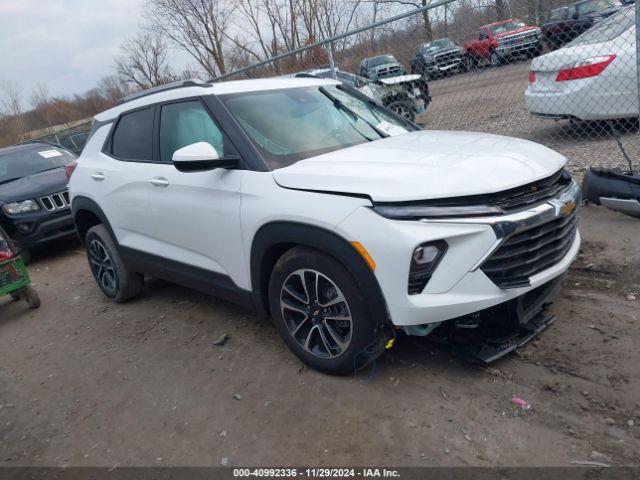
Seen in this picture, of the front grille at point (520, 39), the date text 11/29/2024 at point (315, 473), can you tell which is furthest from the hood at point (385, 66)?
the date text 11/29/2024 at point (315, 473)

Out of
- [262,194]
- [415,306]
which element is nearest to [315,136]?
[262,194]

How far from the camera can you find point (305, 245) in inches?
116

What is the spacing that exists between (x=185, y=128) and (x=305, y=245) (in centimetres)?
150

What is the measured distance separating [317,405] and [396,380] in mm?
484

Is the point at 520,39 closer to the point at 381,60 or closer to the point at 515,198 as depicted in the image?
the point at 381,60

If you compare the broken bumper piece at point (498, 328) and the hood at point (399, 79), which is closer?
the broken bumper piece at point (498, 328)

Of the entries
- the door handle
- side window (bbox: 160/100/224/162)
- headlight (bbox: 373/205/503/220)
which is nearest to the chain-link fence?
side window (bbox: 160/100/224/162)

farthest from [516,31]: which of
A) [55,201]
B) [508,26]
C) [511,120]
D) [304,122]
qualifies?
[55,201]

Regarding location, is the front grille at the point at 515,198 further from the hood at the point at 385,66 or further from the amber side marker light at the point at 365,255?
the hood at the point at 385,66

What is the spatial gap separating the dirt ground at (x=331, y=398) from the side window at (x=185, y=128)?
56.4 inches

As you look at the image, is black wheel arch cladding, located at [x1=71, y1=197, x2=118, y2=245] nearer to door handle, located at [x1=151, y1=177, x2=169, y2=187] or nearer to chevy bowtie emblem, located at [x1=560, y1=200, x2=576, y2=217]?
door handle, located at [x1=151, y1=177, x2=169, y2=187]

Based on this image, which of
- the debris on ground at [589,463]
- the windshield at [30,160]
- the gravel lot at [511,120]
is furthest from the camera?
the windshield at [30,160]

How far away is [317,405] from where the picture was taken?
9.70ft

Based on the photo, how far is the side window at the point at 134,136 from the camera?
4.15 m
